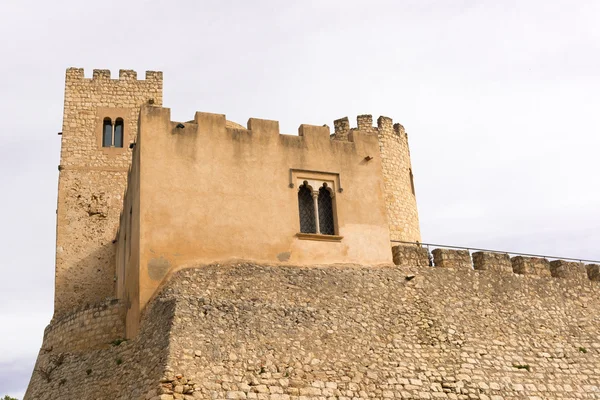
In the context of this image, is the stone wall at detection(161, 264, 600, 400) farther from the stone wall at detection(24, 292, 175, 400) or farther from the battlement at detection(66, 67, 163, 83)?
the battlement at detection(66, 67, 163, 83)

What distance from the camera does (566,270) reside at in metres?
19.5

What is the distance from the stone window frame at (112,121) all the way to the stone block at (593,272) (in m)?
13.7

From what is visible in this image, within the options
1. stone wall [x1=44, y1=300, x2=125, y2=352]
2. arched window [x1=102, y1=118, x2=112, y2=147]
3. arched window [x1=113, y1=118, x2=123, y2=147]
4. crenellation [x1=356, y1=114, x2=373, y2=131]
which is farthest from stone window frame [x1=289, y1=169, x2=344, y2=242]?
arched window [x1=102, y1=118, x2=112, y2=147]

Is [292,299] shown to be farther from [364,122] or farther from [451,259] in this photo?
[364,122]

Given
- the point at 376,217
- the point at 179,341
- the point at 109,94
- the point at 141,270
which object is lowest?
the point at 179,341

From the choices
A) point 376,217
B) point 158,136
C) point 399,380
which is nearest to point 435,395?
point 399,380

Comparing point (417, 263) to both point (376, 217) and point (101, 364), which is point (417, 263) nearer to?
point (376, 217)

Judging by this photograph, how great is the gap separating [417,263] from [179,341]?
627 centimetres

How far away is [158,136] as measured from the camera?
53.5 feet

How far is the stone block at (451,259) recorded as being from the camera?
17.9m

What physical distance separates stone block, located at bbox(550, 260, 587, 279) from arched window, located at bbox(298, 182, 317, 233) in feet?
21.0

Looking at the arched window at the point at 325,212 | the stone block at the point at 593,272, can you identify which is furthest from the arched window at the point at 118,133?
the stone block at the point at 593,272

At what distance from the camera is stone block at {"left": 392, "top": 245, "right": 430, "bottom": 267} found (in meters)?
17.5

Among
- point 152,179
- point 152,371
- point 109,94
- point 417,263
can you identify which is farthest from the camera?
point 109,94
